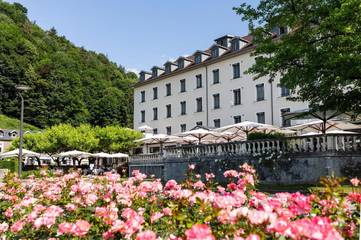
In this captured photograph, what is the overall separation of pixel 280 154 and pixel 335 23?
6.27 m

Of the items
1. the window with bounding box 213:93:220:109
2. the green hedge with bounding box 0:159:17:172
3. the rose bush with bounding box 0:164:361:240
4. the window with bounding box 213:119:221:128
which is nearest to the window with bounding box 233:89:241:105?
the window with bounding box 213:93:220:109

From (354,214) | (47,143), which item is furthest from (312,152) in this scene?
(47,143)

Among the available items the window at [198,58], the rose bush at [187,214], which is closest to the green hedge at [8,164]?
the window at [198,58]

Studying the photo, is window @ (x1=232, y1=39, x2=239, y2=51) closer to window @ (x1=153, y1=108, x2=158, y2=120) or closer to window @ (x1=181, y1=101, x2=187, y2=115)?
window @ (x1=181, y1=101, x2=187, y2=115)

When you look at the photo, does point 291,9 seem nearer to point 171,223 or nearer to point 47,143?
point 171,223

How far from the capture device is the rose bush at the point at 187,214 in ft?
9.25

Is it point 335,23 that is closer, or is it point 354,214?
point 354,214

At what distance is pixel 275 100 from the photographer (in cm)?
3744

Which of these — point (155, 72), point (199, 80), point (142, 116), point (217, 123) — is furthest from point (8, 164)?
point (217, 123)

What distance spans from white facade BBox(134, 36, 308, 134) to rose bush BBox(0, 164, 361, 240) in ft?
96.9

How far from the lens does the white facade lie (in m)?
38.2

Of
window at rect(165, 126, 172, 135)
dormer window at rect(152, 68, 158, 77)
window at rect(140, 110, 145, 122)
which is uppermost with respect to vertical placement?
dormer window at rect(152, 68, 158, 77)

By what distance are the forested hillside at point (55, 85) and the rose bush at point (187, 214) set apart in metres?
82.6

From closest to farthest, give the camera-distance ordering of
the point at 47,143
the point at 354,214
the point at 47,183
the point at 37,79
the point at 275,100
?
1. the point at 354,214
2. the point at 47,183
3. the point at 275,100
4. the point at 47,143
5. the point at 37,79
